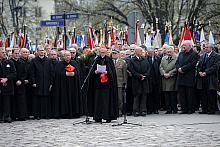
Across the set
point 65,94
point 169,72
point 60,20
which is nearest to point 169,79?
point 169,72

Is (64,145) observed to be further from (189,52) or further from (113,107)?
(189,52)

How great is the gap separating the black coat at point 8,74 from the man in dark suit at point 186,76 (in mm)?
5271

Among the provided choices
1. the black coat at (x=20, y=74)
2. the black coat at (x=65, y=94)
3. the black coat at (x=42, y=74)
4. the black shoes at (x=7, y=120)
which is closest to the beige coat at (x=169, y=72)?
the black coat at (x=65, y=94)

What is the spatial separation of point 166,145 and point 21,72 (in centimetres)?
774

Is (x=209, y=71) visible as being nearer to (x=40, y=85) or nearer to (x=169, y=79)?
(x=169, y=79)

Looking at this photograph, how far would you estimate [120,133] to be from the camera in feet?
41.8

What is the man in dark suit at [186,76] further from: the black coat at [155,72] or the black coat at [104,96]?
the black coat at [104,96]

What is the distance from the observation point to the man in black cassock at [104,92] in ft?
50.6

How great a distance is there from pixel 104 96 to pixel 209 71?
3.86 metres

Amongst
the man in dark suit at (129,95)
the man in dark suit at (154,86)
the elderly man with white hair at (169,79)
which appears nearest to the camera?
the man in dark suit at (129,95)

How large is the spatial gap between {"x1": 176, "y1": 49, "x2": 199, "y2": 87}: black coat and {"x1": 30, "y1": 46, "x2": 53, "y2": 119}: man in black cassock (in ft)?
13.8

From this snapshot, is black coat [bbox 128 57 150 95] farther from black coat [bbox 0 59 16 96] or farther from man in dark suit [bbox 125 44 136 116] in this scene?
black coat [bbox 0 59 16 96]

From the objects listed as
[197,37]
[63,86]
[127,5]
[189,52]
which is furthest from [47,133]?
[127,5]

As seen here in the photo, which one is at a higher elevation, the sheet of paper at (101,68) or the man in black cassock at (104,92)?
the sheet of paper at (101,68)
